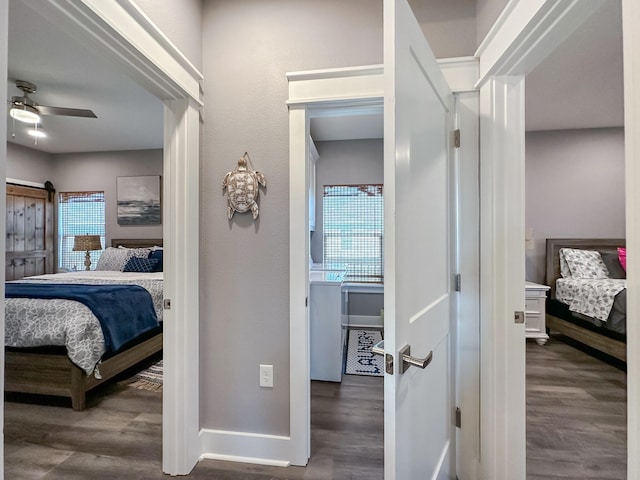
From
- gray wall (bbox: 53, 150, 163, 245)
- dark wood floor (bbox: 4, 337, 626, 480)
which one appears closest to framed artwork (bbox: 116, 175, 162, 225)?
gray wall (bbox: 53, 150, 163, 245)

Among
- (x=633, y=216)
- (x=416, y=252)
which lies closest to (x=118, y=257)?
(x=416, y=252)

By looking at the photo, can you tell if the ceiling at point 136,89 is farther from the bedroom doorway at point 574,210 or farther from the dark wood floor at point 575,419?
the dark wood floor at point 575,419

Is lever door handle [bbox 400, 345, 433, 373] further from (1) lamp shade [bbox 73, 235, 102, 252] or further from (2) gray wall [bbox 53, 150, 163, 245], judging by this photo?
(1) lamp shade [bbox 73, 235, 102, 252]

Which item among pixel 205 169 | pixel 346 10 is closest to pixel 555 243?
pixel 346 10

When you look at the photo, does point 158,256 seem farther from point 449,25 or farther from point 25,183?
point 449,25

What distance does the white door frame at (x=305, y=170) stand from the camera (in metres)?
1.52

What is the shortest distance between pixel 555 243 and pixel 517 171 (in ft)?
11.1

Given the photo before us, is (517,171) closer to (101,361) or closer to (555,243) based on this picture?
(101,361)

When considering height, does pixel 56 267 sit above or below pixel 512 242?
below

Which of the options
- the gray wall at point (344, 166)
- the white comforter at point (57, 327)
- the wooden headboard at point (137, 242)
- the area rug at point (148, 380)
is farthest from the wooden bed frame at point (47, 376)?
the gray wall at point (344, 166)

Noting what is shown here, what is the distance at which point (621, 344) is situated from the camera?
284cm

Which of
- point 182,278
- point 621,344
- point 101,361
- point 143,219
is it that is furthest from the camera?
point 143,219

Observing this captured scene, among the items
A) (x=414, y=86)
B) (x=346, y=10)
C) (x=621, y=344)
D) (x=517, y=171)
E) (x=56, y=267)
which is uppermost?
(x=346, y=10)

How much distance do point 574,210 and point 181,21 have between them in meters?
4.79
